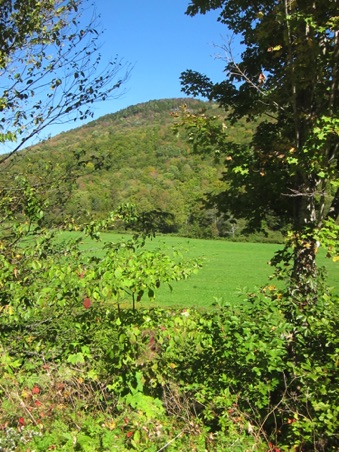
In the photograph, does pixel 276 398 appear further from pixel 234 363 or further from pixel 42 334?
pixel 42 334

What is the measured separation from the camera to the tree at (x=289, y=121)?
3822 mm

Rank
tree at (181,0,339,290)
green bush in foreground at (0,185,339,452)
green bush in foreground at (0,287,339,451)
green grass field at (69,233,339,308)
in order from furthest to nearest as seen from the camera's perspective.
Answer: green grass field at (69,233,339,308) < tree at (181,0,339,290) < green bush in foreground at (0,287,339,451) < green bush in foreground at (0,185,339,452)

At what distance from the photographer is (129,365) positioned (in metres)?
3.27

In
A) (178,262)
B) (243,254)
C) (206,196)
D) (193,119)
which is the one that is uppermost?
(193,119)

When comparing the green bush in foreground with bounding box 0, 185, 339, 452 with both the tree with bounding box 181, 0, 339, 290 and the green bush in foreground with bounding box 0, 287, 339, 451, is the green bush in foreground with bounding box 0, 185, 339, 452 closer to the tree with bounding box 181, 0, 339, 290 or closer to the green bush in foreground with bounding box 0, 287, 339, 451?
the green bush in foreground with bounding box 0, 287, 339, 451

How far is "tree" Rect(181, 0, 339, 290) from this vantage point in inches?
150

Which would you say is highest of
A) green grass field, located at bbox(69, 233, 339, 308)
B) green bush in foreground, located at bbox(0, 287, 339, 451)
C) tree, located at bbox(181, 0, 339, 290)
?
tree, located at bbox(181, 0, 339, 290)

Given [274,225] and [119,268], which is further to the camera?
[274,225]

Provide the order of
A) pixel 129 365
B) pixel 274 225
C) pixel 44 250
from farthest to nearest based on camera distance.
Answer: pixel 274 225 → pixel 44 250 → pixel 129 365

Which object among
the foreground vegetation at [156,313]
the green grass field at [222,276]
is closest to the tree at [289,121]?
the foreground vegetation at [156,313]

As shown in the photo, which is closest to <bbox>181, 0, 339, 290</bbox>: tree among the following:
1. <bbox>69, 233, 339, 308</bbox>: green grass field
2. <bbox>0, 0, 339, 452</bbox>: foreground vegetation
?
<bbox>0, 0, 339, 452</bbox>: foreground vegetation

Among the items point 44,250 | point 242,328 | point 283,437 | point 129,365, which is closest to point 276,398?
point 283,437

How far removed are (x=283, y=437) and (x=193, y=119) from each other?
350 centimetres

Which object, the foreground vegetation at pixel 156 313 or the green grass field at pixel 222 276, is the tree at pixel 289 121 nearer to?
the foreground vegetation at pixel 156 313
